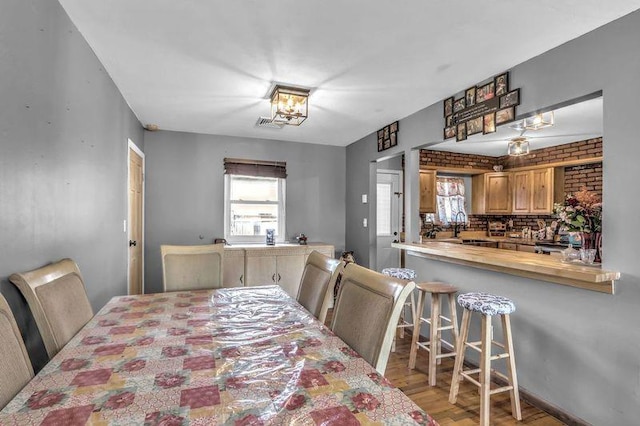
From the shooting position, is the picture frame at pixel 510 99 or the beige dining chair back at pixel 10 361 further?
the picture frame at pixel 510 99

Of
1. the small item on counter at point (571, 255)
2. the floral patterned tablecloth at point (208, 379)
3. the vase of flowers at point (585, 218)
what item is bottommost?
the floral patterned tablecloth at point (208, 379)

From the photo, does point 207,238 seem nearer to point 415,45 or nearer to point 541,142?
point 415,45

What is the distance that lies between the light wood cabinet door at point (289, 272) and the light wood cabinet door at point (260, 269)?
0.07 m

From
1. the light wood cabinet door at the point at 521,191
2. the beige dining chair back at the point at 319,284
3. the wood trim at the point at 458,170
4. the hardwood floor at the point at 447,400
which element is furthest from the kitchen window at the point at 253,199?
the light wood cabinet door at the point at 521,191

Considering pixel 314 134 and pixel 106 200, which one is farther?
pixel 314 134

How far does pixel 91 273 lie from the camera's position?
2.15 meters

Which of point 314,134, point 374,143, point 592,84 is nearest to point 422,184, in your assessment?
point 374,143

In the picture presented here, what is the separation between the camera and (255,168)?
180 inches

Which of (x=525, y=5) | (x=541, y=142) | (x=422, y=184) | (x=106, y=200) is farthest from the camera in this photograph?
(x=422, y=184)

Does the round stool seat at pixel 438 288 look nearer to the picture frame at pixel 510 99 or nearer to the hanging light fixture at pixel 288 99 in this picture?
the picture frame at pixel 510 99

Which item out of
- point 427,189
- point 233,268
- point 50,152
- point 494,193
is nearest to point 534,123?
point 427,189

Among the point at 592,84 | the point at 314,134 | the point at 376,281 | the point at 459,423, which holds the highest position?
the point at 314,134

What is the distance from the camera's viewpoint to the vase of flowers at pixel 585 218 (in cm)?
197

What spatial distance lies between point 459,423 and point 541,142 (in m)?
4.27
